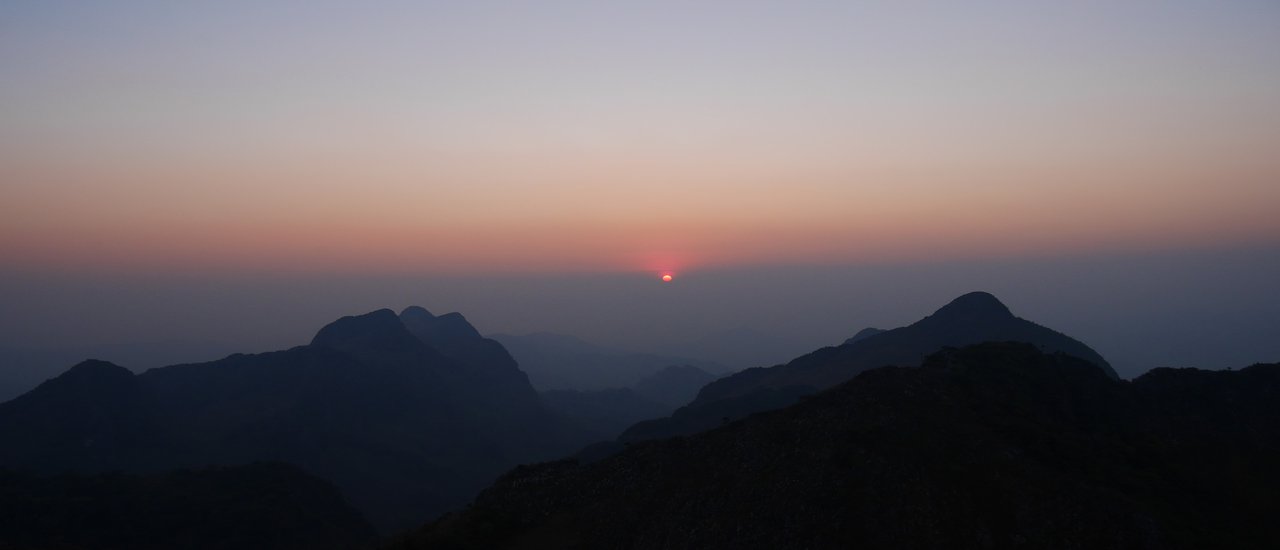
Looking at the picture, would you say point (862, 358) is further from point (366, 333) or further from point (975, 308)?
point (366, 333)

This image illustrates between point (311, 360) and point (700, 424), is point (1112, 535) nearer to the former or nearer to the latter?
point (700, 424)

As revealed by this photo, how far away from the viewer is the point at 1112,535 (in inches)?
1372

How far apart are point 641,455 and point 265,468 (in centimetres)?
6082

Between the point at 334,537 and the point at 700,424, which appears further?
the point at 700,424

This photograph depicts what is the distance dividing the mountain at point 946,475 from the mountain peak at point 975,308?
233 ft

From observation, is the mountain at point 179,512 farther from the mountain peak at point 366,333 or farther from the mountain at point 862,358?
the mountain peak at point 366,333

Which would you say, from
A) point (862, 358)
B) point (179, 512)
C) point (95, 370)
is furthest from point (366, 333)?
point (862, 358)

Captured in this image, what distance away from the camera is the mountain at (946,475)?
36281mm

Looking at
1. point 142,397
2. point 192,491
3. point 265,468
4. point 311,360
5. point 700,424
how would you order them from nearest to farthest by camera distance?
point 192,491 < point 265,468 < point 700,424 < point 142,397 < point 311,360

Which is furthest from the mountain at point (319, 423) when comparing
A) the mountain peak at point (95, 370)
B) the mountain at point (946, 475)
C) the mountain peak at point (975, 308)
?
the mountain peak at point (975, 308)

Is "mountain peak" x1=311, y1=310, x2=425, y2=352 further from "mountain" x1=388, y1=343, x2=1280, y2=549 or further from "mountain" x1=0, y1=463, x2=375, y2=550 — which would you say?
"mountain" x1=388, y1=343, x2=1280, y2=549

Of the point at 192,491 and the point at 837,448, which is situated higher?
the point at 837,448

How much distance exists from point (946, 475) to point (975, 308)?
332 feet

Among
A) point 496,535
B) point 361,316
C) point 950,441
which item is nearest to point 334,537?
point 496,535
